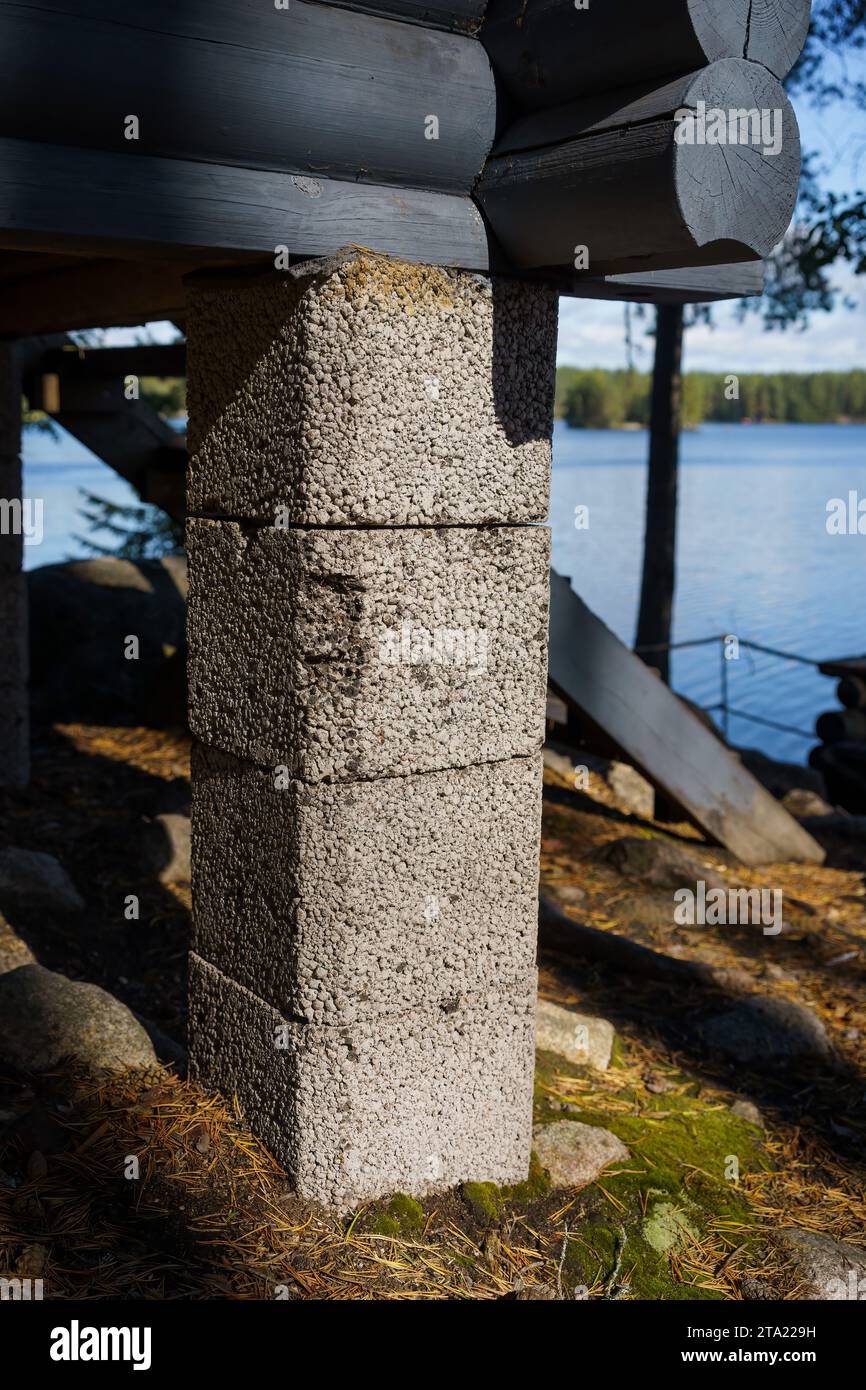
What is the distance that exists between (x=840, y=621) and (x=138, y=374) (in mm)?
17852

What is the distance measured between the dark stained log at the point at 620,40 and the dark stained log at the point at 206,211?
1.05ft

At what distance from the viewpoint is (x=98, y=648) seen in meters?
8.34

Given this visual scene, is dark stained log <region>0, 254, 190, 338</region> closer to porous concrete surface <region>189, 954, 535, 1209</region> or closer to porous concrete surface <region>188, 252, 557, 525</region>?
porous concrete surface <region>188, 252, 557, 525</region>

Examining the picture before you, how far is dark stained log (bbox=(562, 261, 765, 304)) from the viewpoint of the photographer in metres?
3.18

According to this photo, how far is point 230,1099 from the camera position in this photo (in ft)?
10.7

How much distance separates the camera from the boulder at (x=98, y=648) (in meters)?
8.06

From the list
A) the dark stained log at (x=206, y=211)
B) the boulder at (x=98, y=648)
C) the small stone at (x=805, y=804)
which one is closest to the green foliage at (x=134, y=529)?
the boulder at (x=98, y=648)

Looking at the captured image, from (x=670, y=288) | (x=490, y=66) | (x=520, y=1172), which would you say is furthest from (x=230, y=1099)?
(x=490, y=66)

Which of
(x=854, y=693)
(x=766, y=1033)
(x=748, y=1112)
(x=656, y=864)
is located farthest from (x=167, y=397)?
(x=748, y=1112)

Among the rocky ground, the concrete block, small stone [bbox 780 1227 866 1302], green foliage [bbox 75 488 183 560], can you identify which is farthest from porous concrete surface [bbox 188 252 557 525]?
green foliage [bbox 75 488 183 560]

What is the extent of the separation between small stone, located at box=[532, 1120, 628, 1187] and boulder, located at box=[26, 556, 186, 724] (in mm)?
4801
